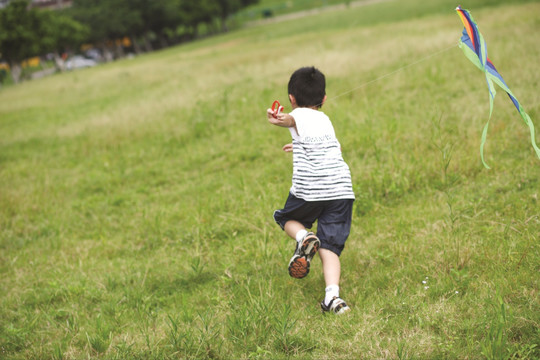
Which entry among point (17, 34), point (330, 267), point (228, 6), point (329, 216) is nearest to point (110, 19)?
point (17, 34)

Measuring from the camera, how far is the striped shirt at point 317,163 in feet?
10.8

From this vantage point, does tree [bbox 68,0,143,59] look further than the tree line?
Yes

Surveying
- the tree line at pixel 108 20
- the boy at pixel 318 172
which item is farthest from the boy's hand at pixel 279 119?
the tree line at pixel 108 20

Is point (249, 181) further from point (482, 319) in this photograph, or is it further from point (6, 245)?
point (482, 319)

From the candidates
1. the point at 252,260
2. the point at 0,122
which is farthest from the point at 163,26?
the point at 252,260

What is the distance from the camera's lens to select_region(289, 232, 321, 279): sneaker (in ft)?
10.00

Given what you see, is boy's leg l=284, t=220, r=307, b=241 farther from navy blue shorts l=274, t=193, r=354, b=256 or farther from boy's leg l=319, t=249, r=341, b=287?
boy's leg l=319, t=249, r=341, b=287

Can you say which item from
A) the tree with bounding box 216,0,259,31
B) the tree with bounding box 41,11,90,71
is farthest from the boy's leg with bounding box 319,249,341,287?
the tree with bounding box 216,0,259,31

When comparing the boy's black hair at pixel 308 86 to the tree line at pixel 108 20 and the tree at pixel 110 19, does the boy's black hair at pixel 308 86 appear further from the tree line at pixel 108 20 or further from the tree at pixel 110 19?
the tree at pixel 110 19

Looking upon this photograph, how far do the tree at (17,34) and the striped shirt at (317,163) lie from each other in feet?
146

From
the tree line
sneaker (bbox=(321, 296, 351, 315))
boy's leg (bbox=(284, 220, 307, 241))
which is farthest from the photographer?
the tree line

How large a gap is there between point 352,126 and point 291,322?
4.24m

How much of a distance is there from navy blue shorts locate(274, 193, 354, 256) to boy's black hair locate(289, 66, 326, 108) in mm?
740

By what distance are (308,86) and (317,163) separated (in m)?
0.58
